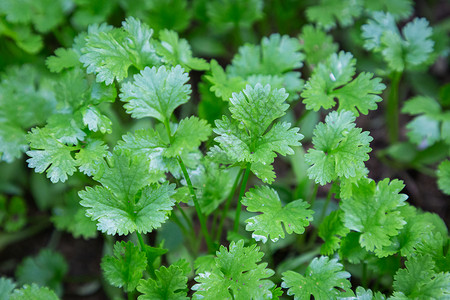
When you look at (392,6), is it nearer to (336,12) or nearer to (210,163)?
(336,12)

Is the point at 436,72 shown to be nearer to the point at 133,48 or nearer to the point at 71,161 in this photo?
the point at 133,48

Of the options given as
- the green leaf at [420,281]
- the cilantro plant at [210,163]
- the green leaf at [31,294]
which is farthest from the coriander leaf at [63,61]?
the green leaf at [420,281]

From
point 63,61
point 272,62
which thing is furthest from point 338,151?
point 63,61

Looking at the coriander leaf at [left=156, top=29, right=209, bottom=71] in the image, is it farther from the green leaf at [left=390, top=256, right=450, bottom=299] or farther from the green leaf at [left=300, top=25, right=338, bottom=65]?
the green leaf at [left=390, top=256, right=450, bottom=299]

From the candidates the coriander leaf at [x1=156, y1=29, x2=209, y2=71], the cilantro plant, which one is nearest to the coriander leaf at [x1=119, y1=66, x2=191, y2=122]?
the cilantro plant

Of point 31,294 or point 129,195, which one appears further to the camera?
point 31,294

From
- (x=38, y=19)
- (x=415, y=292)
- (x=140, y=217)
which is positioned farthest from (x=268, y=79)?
(x=38, y=19)
